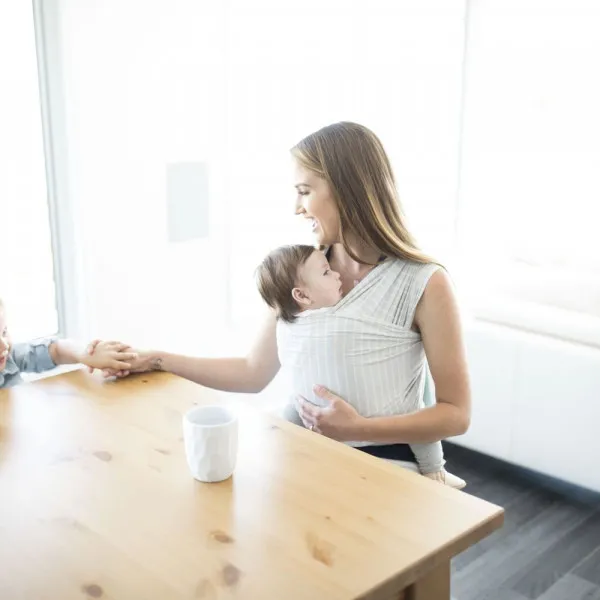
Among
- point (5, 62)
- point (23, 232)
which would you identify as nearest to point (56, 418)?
point (23, 232)

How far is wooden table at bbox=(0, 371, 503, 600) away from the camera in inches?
36.8

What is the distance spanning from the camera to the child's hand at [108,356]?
1644mm

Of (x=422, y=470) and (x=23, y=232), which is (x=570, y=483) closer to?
(x=422, y=470)

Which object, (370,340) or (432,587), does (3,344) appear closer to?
(370,340)

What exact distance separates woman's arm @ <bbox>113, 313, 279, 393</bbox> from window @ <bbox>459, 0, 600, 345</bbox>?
139 cm

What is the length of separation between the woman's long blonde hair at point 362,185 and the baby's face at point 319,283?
0.29ft

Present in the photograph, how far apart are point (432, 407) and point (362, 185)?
1.52 feet

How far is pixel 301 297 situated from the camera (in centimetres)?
163

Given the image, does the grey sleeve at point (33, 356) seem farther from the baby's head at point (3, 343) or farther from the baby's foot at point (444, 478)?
the baby's foot at point (444, 478)

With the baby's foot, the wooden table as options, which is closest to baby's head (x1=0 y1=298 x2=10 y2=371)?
the wooden table

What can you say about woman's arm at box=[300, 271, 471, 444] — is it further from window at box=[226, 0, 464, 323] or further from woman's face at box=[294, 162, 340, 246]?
window at box=[226, 0, 464, 323]

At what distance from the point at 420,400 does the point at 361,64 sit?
1.97 metres

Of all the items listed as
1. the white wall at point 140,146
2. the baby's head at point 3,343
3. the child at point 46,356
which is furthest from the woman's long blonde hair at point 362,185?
the white wall at point 140,146

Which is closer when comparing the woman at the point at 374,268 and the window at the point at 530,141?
the woman at the point at 374,268
